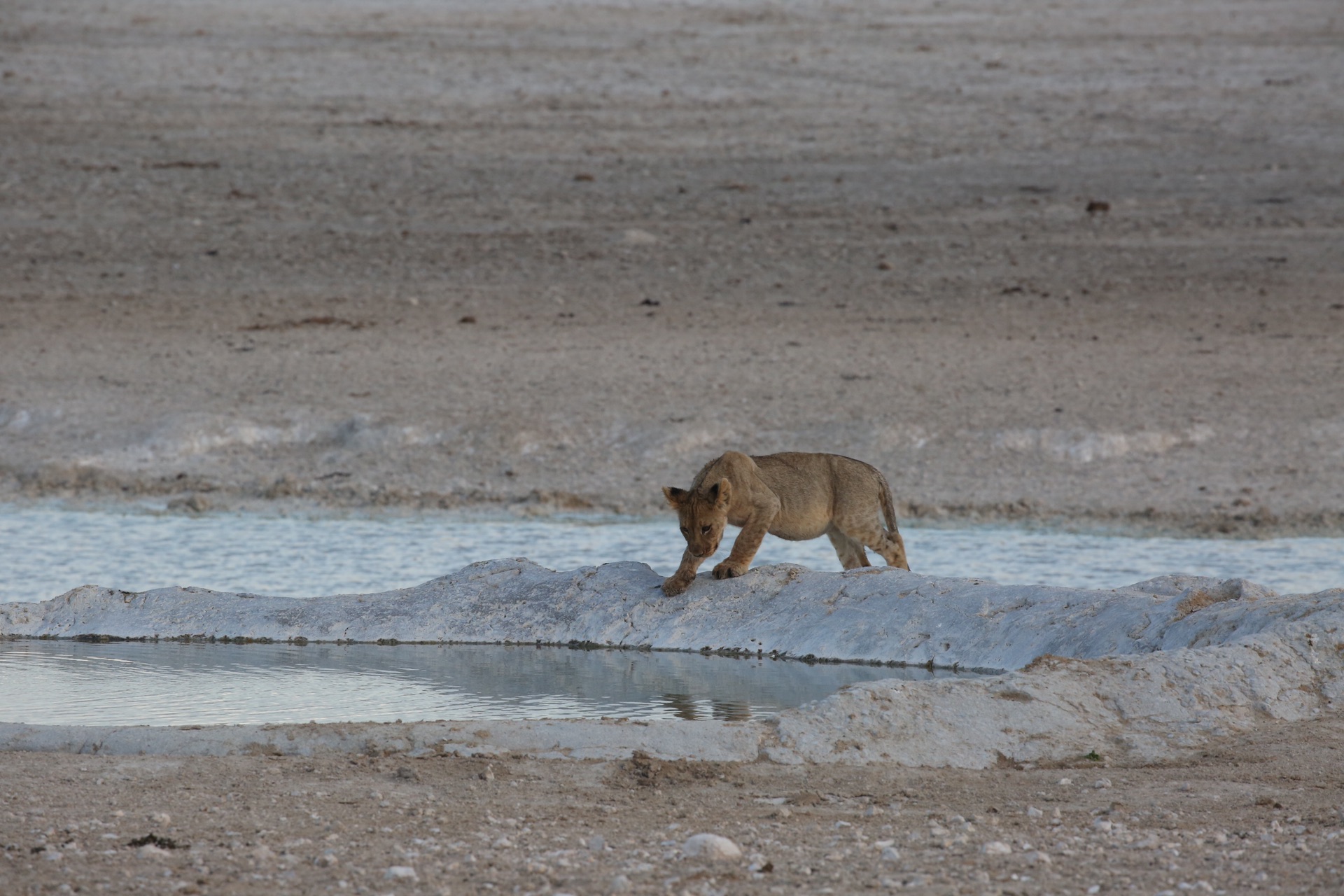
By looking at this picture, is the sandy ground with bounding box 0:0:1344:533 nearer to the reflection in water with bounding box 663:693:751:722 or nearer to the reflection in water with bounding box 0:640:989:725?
the reflection in water with bounding box 0:640:989:725

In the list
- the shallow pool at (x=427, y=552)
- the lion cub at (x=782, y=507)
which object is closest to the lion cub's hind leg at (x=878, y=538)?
the lion cub at (x=782, y=507)

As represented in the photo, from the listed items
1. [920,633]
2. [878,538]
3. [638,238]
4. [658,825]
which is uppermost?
[638,238]

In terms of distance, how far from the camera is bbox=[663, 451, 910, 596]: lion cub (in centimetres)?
648

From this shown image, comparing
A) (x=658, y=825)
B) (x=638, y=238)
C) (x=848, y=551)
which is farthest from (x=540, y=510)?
(x=638, y=238)

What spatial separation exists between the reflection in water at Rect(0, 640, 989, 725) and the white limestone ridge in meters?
0.11

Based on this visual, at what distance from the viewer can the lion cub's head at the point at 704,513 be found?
6.43 m

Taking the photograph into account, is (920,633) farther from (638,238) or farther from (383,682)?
(638,238)

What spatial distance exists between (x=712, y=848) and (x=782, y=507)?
295cm

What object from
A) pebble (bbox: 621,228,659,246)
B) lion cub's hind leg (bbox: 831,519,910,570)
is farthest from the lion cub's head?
pebble (bbox: 621,228,659,246)

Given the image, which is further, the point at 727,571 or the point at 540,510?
the point at 540,510

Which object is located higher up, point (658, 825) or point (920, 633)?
point (920, 633)

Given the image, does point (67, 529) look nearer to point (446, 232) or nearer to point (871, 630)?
point (871, 630)

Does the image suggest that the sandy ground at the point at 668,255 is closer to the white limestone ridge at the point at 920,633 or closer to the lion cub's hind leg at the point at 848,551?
the lion cub's hind leg at the point at 848,551

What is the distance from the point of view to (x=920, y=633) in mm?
6133
